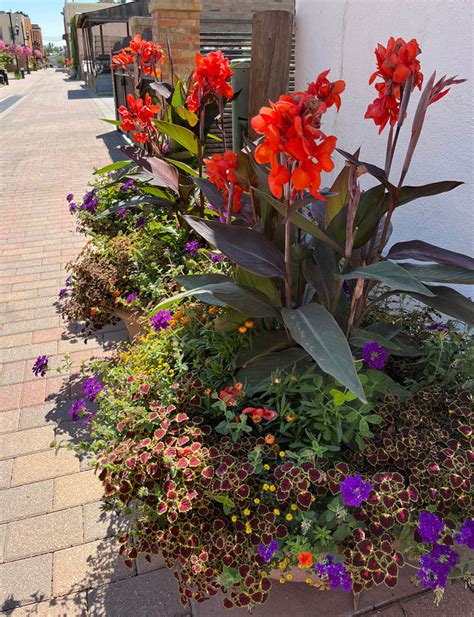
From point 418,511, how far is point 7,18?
281ft

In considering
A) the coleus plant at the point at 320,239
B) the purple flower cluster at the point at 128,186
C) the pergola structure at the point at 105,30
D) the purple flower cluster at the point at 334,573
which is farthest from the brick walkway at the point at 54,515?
the pergola structure at the point at 105,30

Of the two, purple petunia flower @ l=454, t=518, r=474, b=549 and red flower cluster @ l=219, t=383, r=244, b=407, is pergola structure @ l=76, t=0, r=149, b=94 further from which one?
purple petunia flower @ l=454, t=518, r=474, b=549

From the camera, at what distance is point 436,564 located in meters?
1.30

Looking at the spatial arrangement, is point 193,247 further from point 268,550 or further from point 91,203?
point 268,550

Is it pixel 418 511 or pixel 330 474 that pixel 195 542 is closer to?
pixel 330 474

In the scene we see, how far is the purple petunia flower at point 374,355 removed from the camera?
1.63m

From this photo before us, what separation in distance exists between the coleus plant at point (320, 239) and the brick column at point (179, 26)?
4305mm

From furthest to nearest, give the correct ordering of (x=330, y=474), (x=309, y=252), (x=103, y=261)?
(x=103, y=261) < (x=309, y=252) < (x=330, y=474)

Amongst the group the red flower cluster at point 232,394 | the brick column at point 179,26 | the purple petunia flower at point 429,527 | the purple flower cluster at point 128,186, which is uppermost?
the brick column at point 179,26

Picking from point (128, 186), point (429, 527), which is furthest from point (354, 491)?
point (128, 186)

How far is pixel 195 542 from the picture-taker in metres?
1.42

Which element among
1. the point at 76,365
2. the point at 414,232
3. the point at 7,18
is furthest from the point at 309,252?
the point at 7,18

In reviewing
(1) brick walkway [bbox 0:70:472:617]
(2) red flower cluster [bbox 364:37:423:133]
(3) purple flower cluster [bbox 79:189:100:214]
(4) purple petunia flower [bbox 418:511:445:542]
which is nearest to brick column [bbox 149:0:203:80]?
(3) purple flower cluster [bbox 79:189:100:214]

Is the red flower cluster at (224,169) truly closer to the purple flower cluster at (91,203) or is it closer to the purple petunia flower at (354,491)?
the purple petunia flower at (354,491)
